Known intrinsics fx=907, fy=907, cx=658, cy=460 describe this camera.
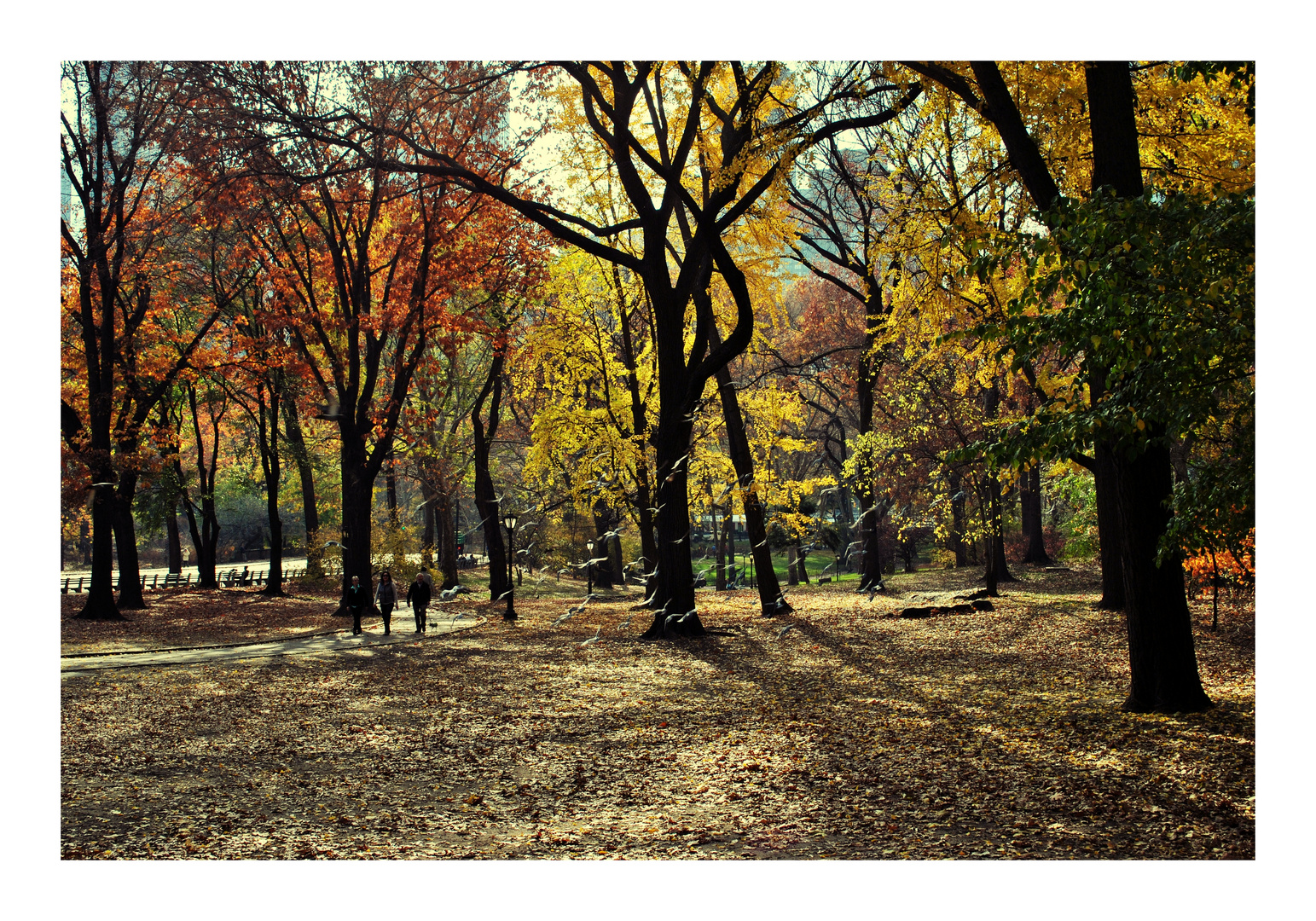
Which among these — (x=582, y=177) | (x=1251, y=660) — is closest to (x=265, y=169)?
(x=582, y=177)

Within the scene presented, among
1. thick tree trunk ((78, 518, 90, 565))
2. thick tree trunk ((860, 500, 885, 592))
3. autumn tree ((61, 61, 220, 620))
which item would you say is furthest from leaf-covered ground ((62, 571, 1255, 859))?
thick tree trunk ((78, 518, 90, 565))

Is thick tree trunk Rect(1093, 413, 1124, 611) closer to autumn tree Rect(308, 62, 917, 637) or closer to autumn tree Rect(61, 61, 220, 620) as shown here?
autumn tree Rect(308, 62, 917, 637)

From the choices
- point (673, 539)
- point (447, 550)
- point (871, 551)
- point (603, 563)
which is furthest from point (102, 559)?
point (871, 551)

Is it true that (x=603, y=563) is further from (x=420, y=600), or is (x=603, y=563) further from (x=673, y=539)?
(x=673, y=539)

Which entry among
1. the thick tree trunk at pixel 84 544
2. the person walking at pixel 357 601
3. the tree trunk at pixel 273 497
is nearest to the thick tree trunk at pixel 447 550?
the tree trunk at pixel 273 497

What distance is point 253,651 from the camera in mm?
13938

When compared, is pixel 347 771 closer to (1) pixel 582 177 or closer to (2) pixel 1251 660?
(2) pixel 1251 660

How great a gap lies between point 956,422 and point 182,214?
16039mm

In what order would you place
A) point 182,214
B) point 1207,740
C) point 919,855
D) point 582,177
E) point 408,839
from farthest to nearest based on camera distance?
point 182,214 < point 582,177 < point 1207,740 < point 408,839 < point 919,855

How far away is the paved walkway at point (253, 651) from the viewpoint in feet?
40.3

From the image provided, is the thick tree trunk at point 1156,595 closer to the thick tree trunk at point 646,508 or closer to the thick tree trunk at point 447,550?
the thick tree trunk at point 646,508

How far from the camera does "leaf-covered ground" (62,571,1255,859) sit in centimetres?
505

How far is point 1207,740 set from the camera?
19.3 feet

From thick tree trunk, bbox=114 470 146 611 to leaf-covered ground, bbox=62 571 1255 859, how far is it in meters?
8.63
